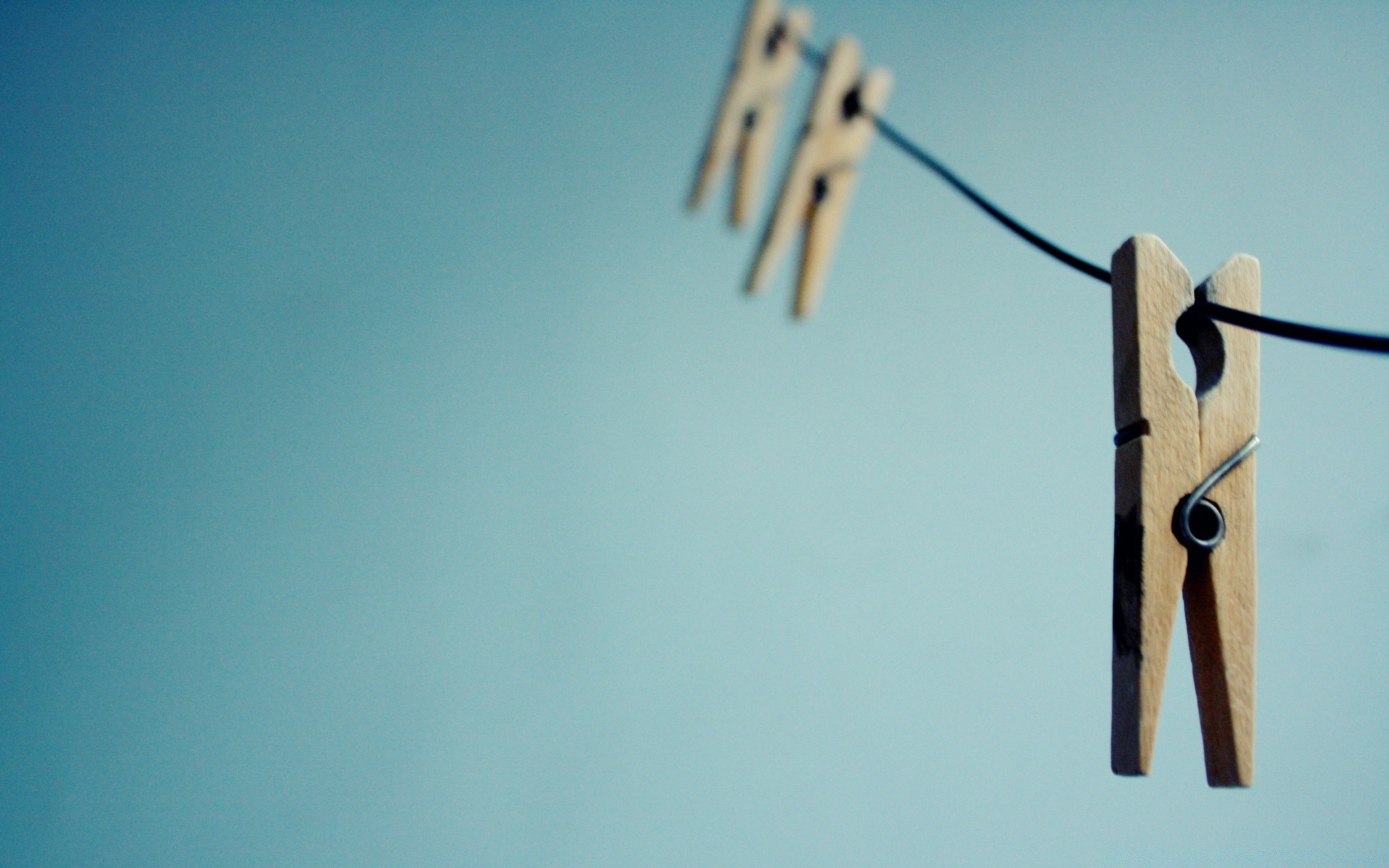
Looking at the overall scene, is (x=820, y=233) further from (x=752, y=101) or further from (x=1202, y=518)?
(x=1202, y=518)

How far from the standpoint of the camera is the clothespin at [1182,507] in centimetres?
51

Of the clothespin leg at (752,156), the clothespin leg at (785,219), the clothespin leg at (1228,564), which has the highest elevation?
the clothespin leg at (752,156)

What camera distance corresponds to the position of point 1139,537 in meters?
0.51

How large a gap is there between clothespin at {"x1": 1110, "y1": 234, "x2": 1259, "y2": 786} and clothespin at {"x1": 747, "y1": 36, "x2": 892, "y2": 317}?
2.14ft

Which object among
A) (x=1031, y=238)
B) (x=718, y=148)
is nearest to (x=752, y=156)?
(x=718, y=148)

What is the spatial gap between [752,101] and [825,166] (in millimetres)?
185

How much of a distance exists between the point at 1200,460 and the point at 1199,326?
0.28 feet

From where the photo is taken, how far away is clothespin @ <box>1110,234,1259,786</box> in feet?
1.68

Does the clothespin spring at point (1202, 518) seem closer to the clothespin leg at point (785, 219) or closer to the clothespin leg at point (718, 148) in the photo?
the clothespin leg at point (785, 219)

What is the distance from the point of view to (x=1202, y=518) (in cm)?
52

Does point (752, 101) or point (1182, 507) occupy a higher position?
point (752, 101)

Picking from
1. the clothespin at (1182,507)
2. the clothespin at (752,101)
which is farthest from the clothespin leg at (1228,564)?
the clothespin at (752,101)

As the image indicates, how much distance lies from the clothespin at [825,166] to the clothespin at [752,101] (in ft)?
0.40

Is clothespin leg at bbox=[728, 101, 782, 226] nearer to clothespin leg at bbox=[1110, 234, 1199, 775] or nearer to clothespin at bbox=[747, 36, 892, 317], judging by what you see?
clothespin at bbox=[747, 36, 892, 317]
